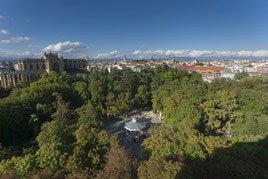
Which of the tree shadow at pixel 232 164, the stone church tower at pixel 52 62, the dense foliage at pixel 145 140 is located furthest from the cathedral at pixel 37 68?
the tree shadow at pixel 232 164

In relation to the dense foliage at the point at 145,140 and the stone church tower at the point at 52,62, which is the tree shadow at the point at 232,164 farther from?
the stone church tower at the point at 52,62

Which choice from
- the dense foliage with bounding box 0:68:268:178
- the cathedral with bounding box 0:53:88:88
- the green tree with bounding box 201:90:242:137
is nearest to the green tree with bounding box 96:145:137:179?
the dense foliage with bounding box 0:68:268:178

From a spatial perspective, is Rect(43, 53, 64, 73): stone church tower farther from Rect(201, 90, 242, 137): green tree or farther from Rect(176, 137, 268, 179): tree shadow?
Rect(176, 137, 268, 179): tree shadow

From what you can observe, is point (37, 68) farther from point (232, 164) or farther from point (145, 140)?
point (232, 164)

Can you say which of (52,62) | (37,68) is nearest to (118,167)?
(52,62)

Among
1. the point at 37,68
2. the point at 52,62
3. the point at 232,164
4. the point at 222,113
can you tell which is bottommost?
the point at 232,164

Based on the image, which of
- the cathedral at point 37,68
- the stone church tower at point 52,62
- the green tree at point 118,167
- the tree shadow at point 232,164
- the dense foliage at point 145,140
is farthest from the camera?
the stone church tower at point 52,62
